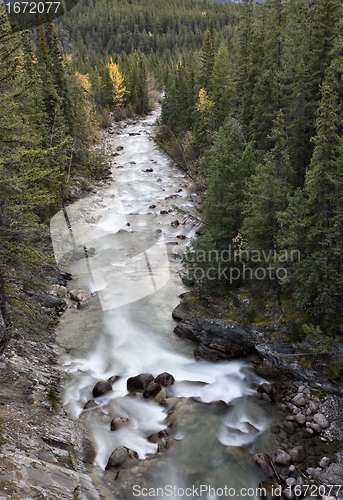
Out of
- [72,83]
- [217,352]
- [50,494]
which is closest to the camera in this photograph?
[50,494]

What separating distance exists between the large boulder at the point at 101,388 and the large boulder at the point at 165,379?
2.16 m

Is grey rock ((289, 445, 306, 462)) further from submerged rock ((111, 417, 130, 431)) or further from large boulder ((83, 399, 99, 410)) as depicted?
large boulder ((83, 399, 99, 410))

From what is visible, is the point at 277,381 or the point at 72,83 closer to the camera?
the point at 277,381

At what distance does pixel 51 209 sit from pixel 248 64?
21000 millimetres

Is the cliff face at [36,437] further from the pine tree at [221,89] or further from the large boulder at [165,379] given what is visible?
the pine tree at [221,89]

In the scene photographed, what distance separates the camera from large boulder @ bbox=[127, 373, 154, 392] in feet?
48.4

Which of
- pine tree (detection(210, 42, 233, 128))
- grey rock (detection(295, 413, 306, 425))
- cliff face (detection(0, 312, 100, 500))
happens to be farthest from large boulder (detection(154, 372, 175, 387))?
pine tree (detection(210, 42, 233, 128))

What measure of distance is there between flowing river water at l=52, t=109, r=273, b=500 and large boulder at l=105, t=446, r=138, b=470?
0.29 m

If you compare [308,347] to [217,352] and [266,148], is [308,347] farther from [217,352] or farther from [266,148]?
[266,148]

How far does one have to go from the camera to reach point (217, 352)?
16.5 meters

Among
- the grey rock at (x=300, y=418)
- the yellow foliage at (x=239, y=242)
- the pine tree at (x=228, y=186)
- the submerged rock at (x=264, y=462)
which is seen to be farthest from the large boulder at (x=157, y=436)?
the pine tree at (x=228, y=186)

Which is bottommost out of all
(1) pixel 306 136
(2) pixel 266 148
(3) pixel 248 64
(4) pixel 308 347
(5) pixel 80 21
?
(4) pixel 308 347

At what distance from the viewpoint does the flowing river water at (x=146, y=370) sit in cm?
1146

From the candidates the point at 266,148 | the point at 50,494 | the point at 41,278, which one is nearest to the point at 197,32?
the point at 266,148
